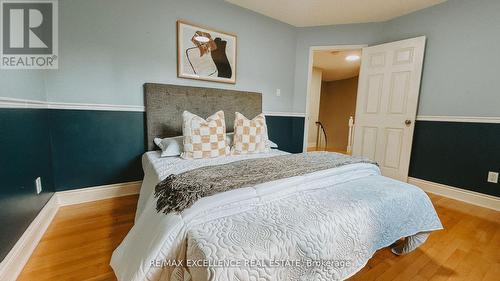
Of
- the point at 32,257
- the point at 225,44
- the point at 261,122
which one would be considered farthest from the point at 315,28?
the point at 32,257

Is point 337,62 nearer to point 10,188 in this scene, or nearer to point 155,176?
point 155,176

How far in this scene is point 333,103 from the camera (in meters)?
7.37

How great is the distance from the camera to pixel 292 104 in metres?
3.54

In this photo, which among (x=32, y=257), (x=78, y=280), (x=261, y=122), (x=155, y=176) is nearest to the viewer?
(x=78, y=280)

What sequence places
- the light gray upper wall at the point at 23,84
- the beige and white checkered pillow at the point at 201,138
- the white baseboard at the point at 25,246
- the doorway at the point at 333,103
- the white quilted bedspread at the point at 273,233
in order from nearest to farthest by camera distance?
the white quilted bedspread at the point at 273,233
the white baseboard at the point at 25,246
the light gray upper wall at the point at 23,84
the beige and white checkered pillow at the point at 201,138
the doorway at the point at 333,103

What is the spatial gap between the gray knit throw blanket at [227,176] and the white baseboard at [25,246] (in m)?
0.86

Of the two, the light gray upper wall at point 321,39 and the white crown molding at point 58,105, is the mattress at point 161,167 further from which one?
the light gray upper wall at point 321,39

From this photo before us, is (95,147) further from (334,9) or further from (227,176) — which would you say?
(334,9)

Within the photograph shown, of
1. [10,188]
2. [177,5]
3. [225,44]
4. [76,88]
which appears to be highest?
[177,5]

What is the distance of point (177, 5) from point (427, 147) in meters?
3.58

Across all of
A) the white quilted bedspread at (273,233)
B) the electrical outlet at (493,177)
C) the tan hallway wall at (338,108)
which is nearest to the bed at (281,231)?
the white quilted bedspread at (273,233)

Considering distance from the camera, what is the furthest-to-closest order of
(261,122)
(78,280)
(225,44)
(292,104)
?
(292,104)
(225,44)
(261,122)
(78,280)

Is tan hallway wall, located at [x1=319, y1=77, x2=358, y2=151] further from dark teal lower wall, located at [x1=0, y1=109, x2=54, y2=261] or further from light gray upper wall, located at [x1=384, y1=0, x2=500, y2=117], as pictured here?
dark teal lower wall, located at [x1=0, y1=109, x2=54, y2=261]

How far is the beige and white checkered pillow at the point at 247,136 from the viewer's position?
2182mm
